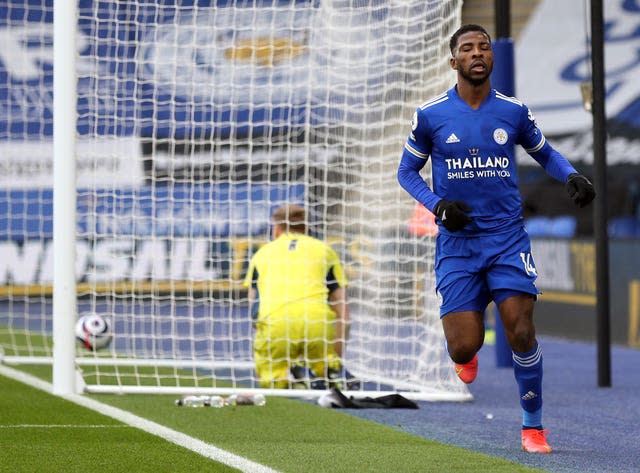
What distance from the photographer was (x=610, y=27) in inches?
872

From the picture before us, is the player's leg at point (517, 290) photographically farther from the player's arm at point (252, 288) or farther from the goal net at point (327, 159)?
the player's arm at point (252, 288)

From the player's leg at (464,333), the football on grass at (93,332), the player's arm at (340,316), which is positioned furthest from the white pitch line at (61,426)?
the football on grass at (93,332)

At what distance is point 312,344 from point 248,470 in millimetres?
4102

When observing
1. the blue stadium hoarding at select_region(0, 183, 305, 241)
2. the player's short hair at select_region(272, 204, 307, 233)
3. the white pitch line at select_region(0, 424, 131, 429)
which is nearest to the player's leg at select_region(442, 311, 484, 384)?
the white pitch line at select_region(0, 424, 131, 429)

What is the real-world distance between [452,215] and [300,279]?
3.77 meters

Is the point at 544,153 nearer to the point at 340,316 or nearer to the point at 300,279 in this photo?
the point at 300,279

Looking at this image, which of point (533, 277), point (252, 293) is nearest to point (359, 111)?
point (252, 293)

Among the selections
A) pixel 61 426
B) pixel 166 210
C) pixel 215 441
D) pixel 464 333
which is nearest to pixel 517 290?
pixel 464 333

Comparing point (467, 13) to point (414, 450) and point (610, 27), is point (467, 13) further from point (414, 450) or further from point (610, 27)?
point (414, 450)

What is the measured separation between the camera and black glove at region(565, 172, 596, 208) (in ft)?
20.3

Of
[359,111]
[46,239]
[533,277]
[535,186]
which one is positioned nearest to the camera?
[533,277]

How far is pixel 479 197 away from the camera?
6.52 meters

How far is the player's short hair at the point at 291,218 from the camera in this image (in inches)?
395

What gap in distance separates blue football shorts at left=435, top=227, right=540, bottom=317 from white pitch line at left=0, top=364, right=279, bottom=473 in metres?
1.25
